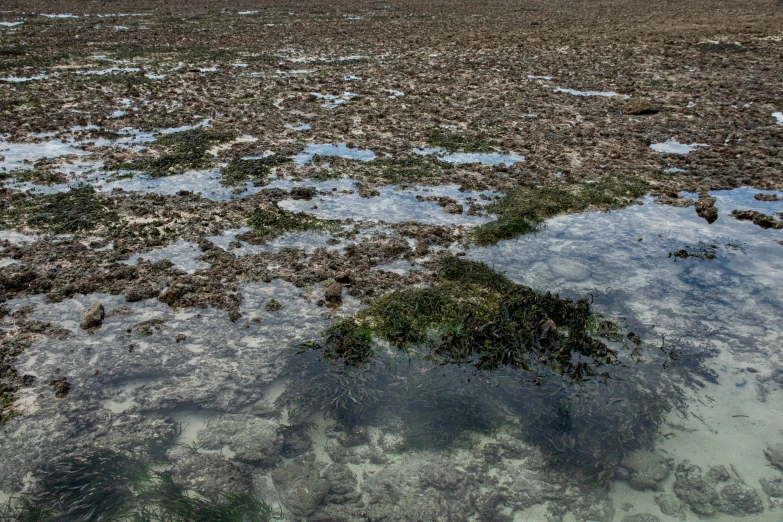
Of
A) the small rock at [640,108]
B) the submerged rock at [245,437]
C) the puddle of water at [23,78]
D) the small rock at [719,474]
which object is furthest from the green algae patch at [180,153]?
the small rock at [640,108]

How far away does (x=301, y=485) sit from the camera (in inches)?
169

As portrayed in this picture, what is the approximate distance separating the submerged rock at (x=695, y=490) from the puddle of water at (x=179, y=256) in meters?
5.55

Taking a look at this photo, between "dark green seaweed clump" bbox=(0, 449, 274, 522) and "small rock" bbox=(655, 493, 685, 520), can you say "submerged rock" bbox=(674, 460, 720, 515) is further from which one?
"dark green seaweed clump" bbox=(0, 449, 274, 522)

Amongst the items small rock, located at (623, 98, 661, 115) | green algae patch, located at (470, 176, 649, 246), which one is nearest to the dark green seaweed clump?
green algae patch, located at (470, 176, 649, 246)

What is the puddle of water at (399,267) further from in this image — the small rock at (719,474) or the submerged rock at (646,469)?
the small rock at (719,474)

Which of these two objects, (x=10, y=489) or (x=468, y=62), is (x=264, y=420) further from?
(x=468, y=62)

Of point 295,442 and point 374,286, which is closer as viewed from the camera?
point 295,442

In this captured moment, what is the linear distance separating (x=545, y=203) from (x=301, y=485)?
6.01 m

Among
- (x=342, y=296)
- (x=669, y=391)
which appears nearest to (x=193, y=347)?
(x=342, y=296)

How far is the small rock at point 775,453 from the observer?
4.54 meters

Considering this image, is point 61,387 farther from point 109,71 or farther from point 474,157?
point 109,71

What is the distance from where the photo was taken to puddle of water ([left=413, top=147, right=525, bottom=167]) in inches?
412

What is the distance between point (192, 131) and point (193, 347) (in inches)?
283

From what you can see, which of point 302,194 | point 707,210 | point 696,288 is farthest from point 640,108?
point 302,194
